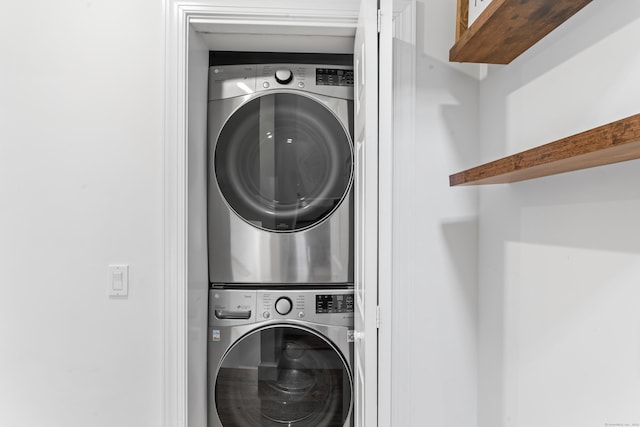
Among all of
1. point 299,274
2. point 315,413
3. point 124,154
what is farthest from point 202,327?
point 124,154

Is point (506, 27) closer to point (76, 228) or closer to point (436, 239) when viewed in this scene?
point (436, 239)

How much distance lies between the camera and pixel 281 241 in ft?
5.32

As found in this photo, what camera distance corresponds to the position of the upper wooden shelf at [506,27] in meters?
0.84

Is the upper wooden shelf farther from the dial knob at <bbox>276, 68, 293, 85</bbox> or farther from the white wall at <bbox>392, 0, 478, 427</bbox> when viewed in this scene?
the dial knob at <bbox>276, 68, 293, 85</bbox>

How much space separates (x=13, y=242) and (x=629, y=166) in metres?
1.74

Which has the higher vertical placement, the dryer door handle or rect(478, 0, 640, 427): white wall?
rect(478, 0, 640, 427): white wall

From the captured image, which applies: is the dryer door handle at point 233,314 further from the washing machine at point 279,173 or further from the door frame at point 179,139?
the door frame at point 179,139

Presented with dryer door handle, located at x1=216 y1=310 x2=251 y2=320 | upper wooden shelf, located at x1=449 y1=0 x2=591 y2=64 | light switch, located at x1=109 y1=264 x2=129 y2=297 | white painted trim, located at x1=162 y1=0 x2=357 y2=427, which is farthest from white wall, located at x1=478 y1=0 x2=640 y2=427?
light switch, located at x1=109 y1=264 x2=129 y2=297

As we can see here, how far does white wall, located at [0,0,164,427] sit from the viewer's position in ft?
4.37

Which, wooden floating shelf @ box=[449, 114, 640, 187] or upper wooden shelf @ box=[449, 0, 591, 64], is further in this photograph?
upper wooden shelf @ box=[449, 0, 591, 64]

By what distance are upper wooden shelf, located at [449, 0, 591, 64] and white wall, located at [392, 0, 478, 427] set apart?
0.16 meters

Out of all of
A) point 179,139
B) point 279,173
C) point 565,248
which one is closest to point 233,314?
point 279,173

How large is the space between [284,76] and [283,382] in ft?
4.20

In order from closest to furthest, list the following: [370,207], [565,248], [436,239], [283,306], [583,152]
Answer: [583,152] < [565,248] < [370,207] < [436,239] < [283,306]
